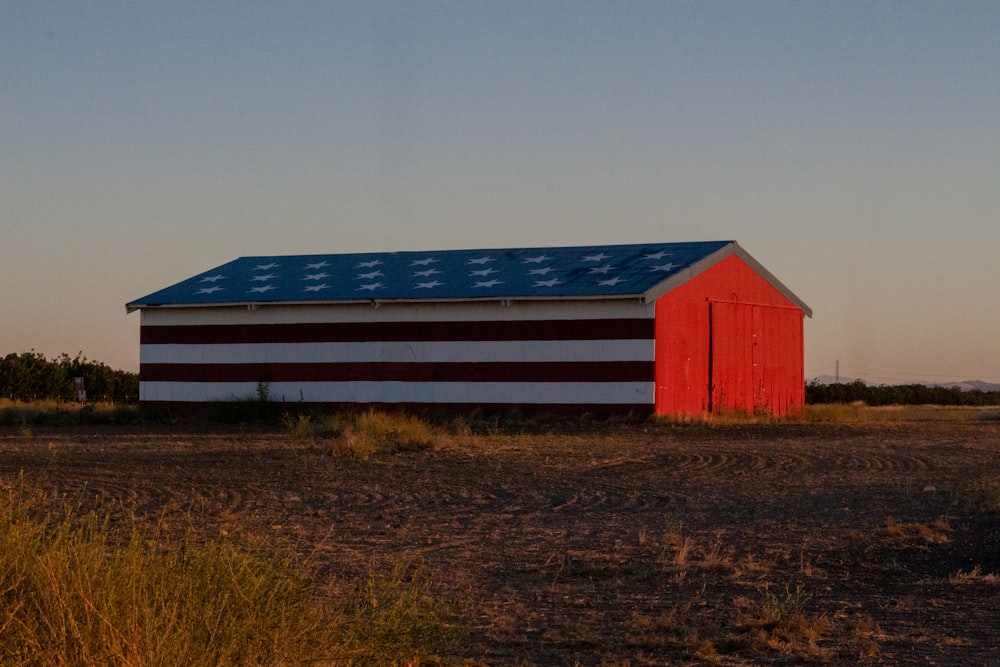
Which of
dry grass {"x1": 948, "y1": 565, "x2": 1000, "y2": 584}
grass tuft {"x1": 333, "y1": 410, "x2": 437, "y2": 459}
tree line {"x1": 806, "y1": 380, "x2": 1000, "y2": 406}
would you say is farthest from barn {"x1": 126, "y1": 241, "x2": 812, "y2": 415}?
dry grass {"x1": 948, "y1": 565, "x2": 1000, "y2": 584}

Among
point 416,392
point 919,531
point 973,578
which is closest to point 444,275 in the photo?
point 416,392

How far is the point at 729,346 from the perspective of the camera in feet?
95.9

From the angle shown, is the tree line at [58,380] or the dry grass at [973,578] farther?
Answer: the tree line at [58,380]

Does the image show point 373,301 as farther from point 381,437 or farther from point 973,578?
point 973,578

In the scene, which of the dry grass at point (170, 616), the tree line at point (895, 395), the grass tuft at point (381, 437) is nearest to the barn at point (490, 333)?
the grass tuft at point (381, 437)

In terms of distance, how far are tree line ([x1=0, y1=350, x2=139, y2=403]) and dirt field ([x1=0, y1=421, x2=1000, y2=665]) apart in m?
18.7

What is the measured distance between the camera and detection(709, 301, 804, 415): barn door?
28.8 meters

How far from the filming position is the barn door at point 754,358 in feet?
94.4

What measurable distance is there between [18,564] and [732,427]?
21.5m

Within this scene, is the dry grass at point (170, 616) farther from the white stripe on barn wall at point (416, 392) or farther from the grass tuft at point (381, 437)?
the white stripe on barn wall at point (416, 392)

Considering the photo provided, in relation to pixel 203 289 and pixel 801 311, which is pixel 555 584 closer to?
pixel 203 289

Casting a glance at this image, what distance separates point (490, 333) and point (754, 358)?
6.77 meters

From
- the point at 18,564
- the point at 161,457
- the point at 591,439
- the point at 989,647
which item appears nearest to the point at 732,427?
the point at 591,439

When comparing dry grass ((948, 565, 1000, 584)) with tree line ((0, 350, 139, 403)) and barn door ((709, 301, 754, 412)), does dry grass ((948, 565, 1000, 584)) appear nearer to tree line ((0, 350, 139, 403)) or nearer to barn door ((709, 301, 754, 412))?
barn door ((709, 301, 754, 412))
